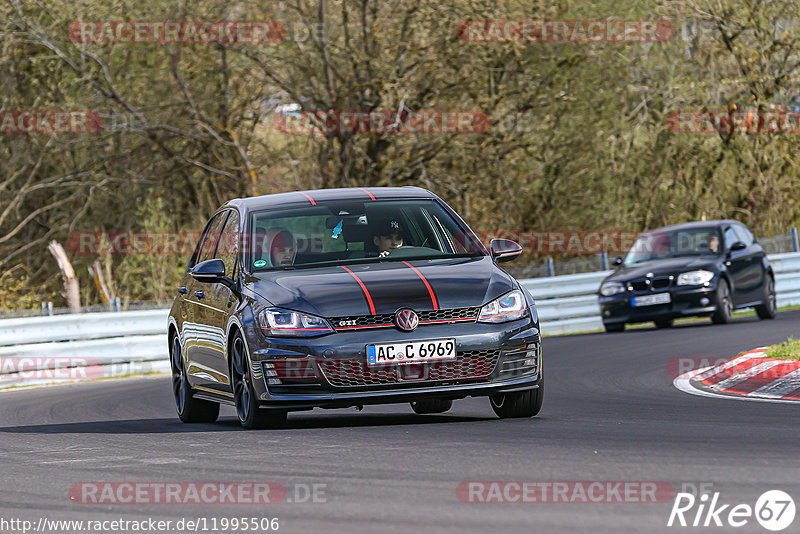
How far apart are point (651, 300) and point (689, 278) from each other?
636 millimetres

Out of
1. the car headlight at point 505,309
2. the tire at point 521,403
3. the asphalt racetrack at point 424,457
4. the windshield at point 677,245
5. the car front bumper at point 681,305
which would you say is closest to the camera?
the asphalt racetrack at point 424,457

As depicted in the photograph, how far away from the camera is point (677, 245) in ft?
72.8

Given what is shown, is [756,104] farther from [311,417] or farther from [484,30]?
[311,417]

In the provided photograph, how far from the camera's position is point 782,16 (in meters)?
31.3

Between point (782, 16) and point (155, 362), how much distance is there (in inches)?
701

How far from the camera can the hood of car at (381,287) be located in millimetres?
8930

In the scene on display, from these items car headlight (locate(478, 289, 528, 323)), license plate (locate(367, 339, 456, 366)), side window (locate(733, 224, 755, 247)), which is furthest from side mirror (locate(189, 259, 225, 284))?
side window (locate(733, 224, 755, 247))

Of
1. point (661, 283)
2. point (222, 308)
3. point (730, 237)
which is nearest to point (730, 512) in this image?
point (222, 308)

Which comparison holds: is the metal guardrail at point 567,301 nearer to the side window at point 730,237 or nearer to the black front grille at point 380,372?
the side window at point 730,237

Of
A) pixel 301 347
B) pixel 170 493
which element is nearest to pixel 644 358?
pixel 301 347

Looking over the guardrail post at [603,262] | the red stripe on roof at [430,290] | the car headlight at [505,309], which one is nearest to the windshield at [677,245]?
the guardrail post at [603,262]

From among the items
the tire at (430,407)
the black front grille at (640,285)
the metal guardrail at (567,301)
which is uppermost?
the tire at (430,407)

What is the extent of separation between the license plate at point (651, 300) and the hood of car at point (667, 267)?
305 mm

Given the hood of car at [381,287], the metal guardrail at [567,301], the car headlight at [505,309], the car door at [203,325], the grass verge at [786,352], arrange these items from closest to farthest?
1. the hood of car at [381,287]
2. the car headlight at [505,309]
3. the car door at [203,325]
4. the grass verge at [786,352]
5. the metal guardrail at [567,301]
